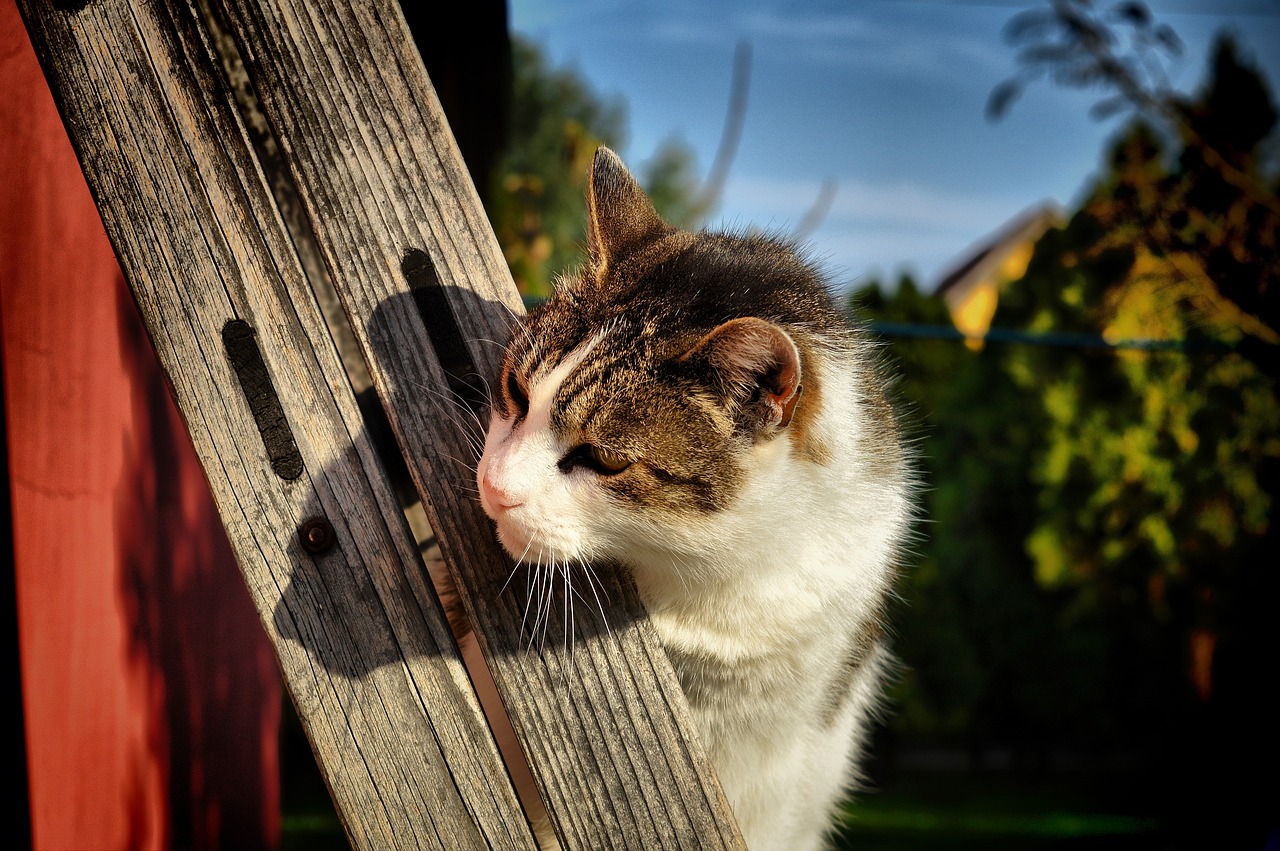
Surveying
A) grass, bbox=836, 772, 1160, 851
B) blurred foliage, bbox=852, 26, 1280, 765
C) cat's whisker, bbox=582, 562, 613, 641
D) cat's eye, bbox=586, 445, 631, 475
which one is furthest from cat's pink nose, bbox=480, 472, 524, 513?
grass, bbox=836, 772, 1160, 851

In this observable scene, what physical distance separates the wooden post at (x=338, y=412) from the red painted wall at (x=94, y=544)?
329mm

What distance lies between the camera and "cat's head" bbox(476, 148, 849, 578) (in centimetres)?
141


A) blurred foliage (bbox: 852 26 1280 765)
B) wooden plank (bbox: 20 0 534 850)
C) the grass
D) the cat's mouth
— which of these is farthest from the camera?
the grass

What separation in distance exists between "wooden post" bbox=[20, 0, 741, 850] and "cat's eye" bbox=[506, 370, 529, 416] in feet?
1.19

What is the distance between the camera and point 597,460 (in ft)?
4.87

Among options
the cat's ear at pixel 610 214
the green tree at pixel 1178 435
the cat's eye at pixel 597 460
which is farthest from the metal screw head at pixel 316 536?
the green tree at pixel 1178 435

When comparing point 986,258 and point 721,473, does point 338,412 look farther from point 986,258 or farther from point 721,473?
point 986,258

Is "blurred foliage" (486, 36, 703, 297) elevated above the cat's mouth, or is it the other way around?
the cat's mouth

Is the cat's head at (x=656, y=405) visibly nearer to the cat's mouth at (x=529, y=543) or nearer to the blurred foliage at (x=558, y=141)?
the cat's mouth at (x=529, y=543)

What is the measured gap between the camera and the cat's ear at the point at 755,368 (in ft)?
4.48

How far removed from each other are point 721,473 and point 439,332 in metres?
0.61

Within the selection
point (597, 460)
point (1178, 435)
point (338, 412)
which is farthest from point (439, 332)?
point (1178, 435)

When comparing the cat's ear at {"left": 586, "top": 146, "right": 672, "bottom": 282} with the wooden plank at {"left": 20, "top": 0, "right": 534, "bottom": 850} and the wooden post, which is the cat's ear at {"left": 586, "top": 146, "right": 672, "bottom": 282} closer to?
the wooden post

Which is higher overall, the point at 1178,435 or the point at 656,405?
the point at 656,405
